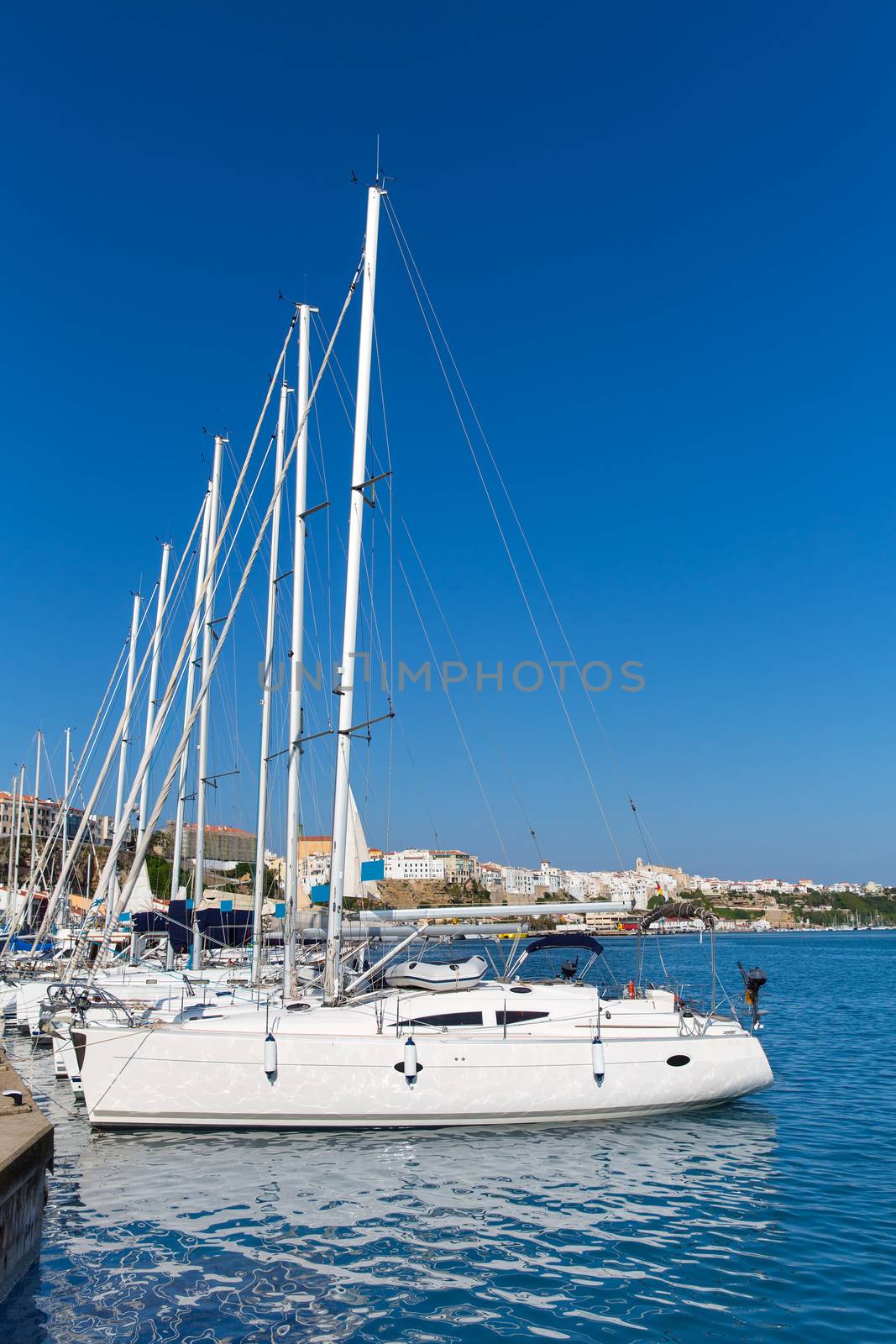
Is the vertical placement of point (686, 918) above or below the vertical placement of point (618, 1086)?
above

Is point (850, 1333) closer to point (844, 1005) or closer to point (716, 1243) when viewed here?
point (716, 1243)

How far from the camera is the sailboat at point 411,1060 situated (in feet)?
50.0

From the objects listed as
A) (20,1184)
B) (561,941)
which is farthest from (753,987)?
(20,1184)

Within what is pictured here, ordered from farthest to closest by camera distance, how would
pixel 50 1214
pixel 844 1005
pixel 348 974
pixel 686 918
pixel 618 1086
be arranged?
1. pixel 844 1005
2. pixel 686 918
3. pixel 348 974
4. pixel 618 1086
5. pixel 50 1214

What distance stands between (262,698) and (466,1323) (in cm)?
2078

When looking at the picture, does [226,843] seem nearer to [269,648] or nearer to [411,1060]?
[269,648]

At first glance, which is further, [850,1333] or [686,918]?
[686,918]

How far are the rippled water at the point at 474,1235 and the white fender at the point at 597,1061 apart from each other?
0.94 metres

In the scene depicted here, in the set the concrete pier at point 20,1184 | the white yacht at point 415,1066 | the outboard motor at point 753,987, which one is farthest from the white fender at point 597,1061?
the concrete pier at point 20,1184

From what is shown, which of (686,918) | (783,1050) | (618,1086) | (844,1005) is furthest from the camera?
(844,1005)

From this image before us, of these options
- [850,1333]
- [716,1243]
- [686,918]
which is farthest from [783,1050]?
[850,1333]

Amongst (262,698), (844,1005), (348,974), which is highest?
(262,698)

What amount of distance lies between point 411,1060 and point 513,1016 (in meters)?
2.55

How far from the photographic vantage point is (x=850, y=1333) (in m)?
8.98
